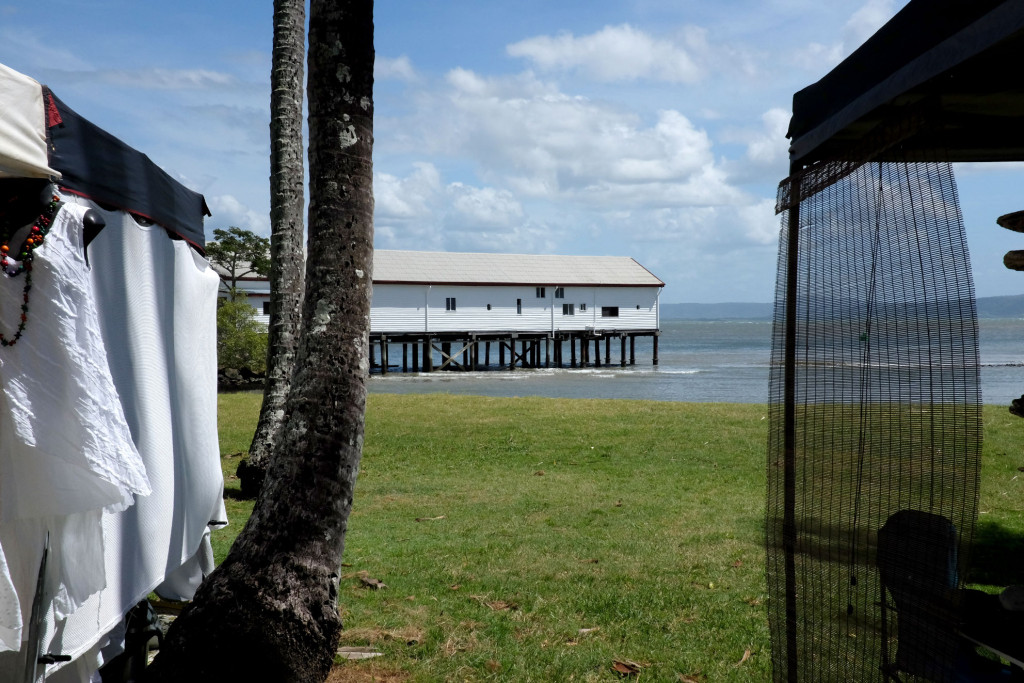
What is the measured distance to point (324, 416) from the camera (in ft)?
12.9

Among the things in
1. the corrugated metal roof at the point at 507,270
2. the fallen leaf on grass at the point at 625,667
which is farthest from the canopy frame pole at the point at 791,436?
the corrugated metal roof at the point at 507,270

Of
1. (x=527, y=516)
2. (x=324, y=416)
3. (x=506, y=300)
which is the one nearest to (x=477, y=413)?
(x=527, y=516)

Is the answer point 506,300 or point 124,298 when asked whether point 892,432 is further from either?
point 506,300

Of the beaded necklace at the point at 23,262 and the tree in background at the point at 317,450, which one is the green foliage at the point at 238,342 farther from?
the beaded necklace at the point at 23,262

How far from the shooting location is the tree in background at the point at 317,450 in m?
3.56

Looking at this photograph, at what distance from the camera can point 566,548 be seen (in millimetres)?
6652

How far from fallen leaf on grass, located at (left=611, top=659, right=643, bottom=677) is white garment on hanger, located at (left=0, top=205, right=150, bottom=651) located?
2.31 metres

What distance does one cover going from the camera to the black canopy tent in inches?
105

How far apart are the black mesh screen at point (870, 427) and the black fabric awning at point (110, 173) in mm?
2821

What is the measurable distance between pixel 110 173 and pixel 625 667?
10.5 ft

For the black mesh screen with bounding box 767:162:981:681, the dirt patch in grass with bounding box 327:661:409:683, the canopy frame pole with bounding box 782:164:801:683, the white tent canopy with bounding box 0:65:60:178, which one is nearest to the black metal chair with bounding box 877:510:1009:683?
the black mesh screen with bounding box 767:162:981:681

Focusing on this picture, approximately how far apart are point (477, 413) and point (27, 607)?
14068 millimetres

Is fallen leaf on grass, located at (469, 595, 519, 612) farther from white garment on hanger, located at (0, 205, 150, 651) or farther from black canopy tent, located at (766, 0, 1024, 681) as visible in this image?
white garment on hanger, located at (0, 205, 150, 651)

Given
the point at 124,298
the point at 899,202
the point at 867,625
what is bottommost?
the point at 867,625
